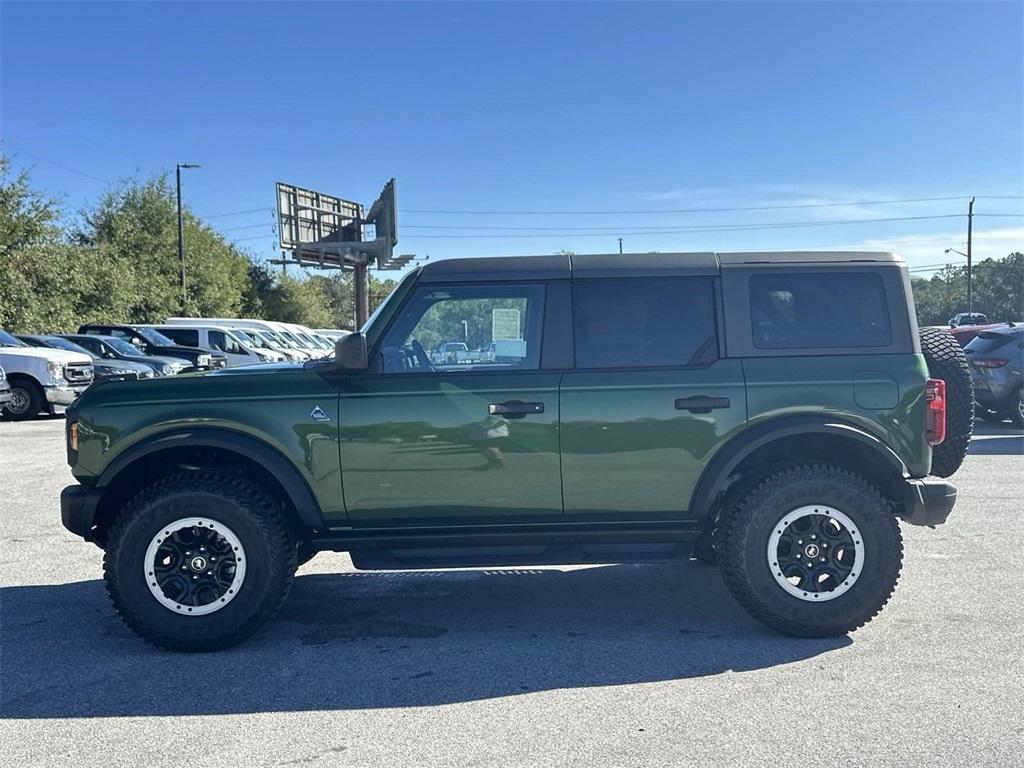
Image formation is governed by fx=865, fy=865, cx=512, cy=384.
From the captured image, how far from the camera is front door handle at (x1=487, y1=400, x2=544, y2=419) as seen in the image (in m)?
4.40

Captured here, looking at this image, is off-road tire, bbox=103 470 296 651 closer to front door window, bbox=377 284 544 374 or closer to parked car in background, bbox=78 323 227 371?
front door window, bbox=377 284 544 374

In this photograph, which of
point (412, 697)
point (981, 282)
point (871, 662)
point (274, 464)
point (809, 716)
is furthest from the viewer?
point (981, 282)

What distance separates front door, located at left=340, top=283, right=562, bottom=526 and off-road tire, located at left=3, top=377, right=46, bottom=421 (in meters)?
13.7

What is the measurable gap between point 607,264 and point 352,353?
1.43 metres

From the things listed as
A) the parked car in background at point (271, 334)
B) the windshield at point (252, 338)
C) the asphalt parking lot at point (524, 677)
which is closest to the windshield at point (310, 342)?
the parked car in background at point (271, 334)

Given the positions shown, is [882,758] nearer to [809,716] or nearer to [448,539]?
[809,716]

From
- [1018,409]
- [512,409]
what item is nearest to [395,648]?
[512,409]

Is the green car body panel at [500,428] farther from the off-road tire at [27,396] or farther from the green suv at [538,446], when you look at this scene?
the off-road tire at [27,396]

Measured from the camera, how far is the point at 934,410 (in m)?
4.50

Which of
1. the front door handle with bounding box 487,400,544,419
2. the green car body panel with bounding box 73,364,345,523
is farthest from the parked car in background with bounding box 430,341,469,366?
the green car body panel with bounding box 73,364,345,523

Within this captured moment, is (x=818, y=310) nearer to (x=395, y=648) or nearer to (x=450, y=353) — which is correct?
(x=450, y=353)

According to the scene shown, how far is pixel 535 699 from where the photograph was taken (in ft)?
12.4

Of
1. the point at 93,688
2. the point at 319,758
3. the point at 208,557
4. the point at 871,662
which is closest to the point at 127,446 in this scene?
the point at 208,557

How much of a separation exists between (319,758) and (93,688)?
138 cm
